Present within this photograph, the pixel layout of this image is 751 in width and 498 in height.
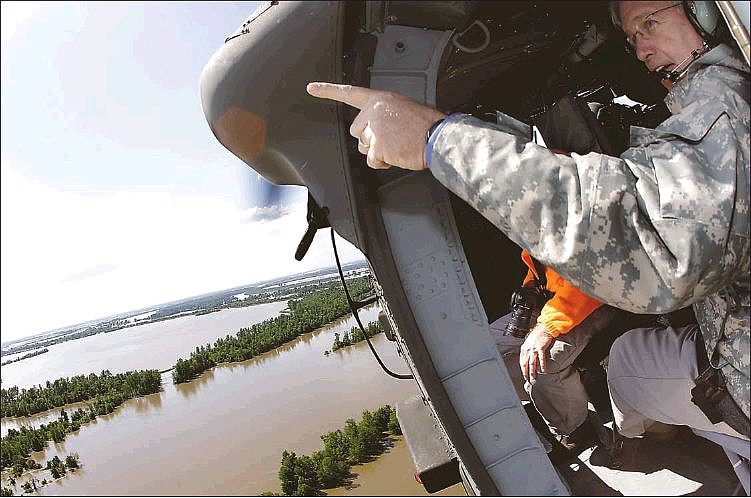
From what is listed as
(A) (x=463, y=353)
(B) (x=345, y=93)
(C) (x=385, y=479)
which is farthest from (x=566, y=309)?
(C) (x=385, y=479)

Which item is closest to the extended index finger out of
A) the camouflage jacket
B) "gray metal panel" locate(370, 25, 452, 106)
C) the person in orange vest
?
"gray metal panel" locate(370, 25, 452, 106)

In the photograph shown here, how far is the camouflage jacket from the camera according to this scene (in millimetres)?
1069

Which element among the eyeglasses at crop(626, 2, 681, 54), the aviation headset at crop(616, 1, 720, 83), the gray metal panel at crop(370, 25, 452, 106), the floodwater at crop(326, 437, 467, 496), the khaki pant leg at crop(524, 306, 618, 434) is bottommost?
the floodwater at crop(326, 437, 467, 496)

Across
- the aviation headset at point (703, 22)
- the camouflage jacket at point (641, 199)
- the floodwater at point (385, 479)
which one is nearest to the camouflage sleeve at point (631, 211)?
the camouflage jacket at point (641, 199)

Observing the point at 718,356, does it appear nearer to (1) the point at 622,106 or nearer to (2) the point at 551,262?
(2) the point at 551,262

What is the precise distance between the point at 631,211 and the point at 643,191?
6 centimetres

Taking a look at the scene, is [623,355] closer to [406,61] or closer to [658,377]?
[658,377]

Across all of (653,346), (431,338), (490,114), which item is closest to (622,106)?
(490,114)

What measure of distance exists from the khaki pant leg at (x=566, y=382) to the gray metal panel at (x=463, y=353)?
578 mm

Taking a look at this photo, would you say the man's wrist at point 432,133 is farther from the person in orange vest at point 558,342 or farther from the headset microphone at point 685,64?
the person in orange vest at point 558,342

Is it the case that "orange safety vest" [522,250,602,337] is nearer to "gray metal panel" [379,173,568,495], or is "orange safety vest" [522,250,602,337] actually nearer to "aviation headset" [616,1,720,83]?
"gray metal panel" [379,173,568,495]

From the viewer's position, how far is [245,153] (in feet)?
6.01

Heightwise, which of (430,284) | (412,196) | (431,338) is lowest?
(431,338)

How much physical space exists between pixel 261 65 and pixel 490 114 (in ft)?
5.49
